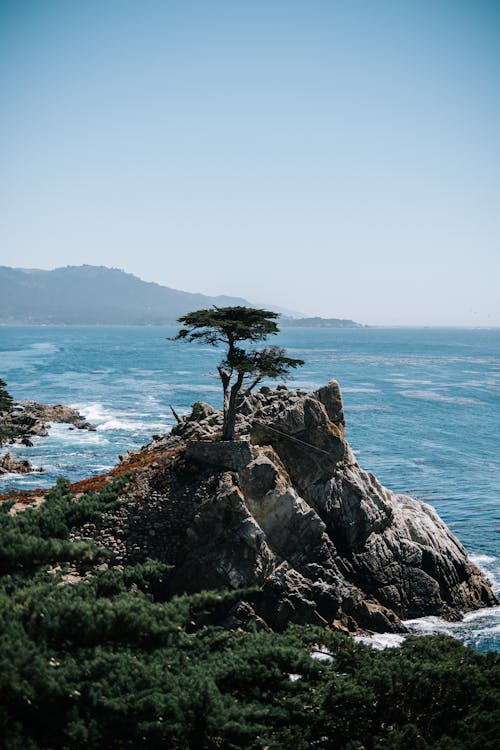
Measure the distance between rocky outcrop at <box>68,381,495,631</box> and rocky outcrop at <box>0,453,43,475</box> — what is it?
2157 cm

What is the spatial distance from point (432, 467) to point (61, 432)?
125ft

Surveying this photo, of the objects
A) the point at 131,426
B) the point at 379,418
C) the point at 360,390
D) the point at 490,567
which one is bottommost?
the point at 490,567

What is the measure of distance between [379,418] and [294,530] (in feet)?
158

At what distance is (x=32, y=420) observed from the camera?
65562 millimetres

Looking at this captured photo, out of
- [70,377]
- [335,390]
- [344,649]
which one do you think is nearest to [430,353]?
[70,377]

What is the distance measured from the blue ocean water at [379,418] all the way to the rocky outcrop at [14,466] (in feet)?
3.92

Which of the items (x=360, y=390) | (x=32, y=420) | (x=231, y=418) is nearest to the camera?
(x=231, y=418)

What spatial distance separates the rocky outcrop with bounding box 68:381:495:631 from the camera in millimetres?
24234

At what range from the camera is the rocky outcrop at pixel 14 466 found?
4784 centimetres

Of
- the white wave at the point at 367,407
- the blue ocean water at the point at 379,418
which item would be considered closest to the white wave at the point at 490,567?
the blue ocean water at the point at 379,418

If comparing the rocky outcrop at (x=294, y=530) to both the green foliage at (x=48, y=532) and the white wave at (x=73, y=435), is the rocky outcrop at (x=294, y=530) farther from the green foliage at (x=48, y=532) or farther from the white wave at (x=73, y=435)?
the white wave at (x=73, y=435)

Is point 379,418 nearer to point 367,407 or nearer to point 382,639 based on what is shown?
point 367,407

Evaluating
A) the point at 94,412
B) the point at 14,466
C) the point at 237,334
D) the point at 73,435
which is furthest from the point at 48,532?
the point at 94,412

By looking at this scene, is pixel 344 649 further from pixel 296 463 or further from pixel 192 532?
pixel 296 463
